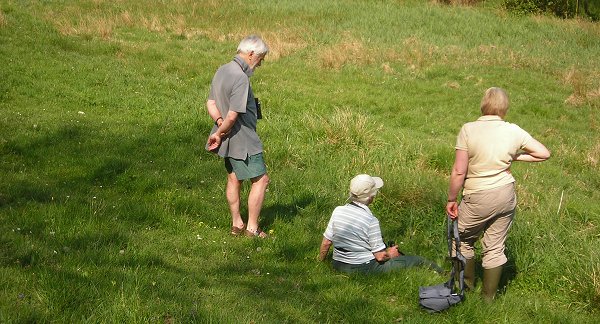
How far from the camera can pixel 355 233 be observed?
19.3 feet

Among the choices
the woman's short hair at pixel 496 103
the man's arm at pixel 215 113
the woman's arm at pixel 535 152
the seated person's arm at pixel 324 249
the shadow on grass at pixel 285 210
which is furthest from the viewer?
the shadow on grass at pixel 285 210

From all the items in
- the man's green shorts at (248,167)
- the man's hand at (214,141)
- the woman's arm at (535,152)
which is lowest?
the man's green shorts at (248,167)

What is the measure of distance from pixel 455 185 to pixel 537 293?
161 centimetres

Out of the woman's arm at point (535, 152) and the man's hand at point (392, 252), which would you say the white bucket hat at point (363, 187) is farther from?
the woman's arm at point (535, 152)

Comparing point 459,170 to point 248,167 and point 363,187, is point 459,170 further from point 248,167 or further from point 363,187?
point 248,167

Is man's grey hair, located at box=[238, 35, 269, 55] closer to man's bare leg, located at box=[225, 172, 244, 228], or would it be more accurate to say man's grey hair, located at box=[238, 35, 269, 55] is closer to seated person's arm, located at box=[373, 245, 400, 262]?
man's bare leg, located at box=[225, 172, 244, 228]

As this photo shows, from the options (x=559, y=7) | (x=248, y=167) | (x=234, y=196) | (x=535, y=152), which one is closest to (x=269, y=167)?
(x=234, y=196)

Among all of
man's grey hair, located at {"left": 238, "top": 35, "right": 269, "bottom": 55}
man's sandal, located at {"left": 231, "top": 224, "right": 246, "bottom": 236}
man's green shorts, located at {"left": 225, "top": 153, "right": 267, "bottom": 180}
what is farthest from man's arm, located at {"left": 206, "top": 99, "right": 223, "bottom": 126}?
man's sandal, located at {"left": 231, "top": 224, "right": 246, "bottom": 236}

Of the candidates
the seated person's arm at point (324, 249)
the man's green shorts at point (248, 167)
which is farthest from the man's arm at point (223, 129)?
the seated person's arm at point (324, 249)

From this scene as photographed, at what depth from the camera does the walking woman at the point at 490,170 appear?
5.55m

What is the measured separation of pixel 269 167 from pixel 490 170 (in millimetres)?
4353

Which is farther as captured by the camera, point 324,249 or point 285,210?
point 285,210

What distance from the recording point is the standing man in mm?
6172

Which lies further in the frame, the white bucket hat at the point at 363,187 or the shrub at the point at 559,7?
the shrub at the point at 559,7
